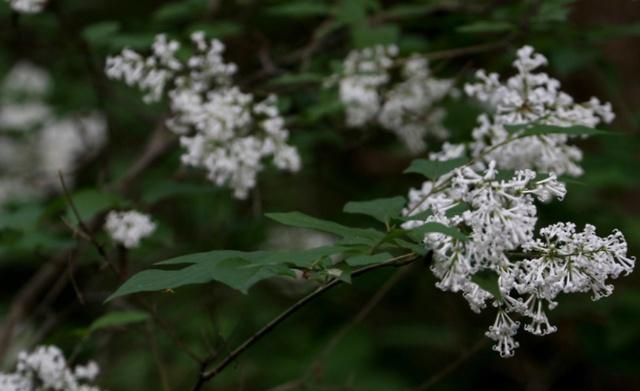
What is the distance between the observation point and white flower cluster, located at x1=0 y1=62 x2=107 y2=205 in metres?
5.97

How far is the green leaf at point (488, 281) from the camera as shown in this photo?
1782 mm

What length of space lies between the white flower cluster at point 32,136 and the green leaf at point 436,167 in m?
4.18

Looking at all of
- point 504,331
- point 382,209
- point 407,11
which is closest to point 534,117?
point 382,209

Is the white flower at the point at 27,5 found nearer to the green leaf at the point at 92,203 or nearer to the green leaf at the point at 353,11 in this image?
the green leaf at the point at 92,203

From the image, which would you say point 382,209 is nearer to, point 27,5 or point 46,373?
point 46,373

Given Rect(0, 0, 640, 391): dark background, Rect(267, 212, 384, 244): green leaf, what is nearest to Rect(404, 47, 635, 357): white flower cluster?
Rect(267, 212, 384, 244): green leaf

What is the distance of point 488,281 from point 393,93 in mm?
1928

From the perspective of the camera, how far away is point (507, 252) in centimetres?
188

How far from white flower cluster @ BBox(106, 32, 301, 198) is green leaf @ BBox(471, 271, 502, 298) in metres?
1.41

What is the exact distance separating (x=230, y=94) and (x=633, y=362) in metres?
3.15

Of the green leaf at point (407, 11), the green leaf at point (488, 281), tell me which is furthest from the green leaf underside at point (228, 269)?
the green leaf at point (407, 11)

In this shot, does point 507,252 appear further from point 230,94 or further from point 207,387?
point 207,387

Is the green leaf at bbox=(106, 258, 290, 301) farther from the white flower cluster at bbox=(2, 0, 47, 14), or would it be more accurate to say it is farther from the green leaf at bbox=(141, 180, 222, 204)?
the white flower cluster at bbox=(2, 0, 47, 14)

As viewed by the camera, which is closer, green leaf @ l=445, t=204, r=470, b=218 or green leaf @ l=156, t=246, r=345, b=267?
green leaf @ l=156, t=246, r=345, b=267
